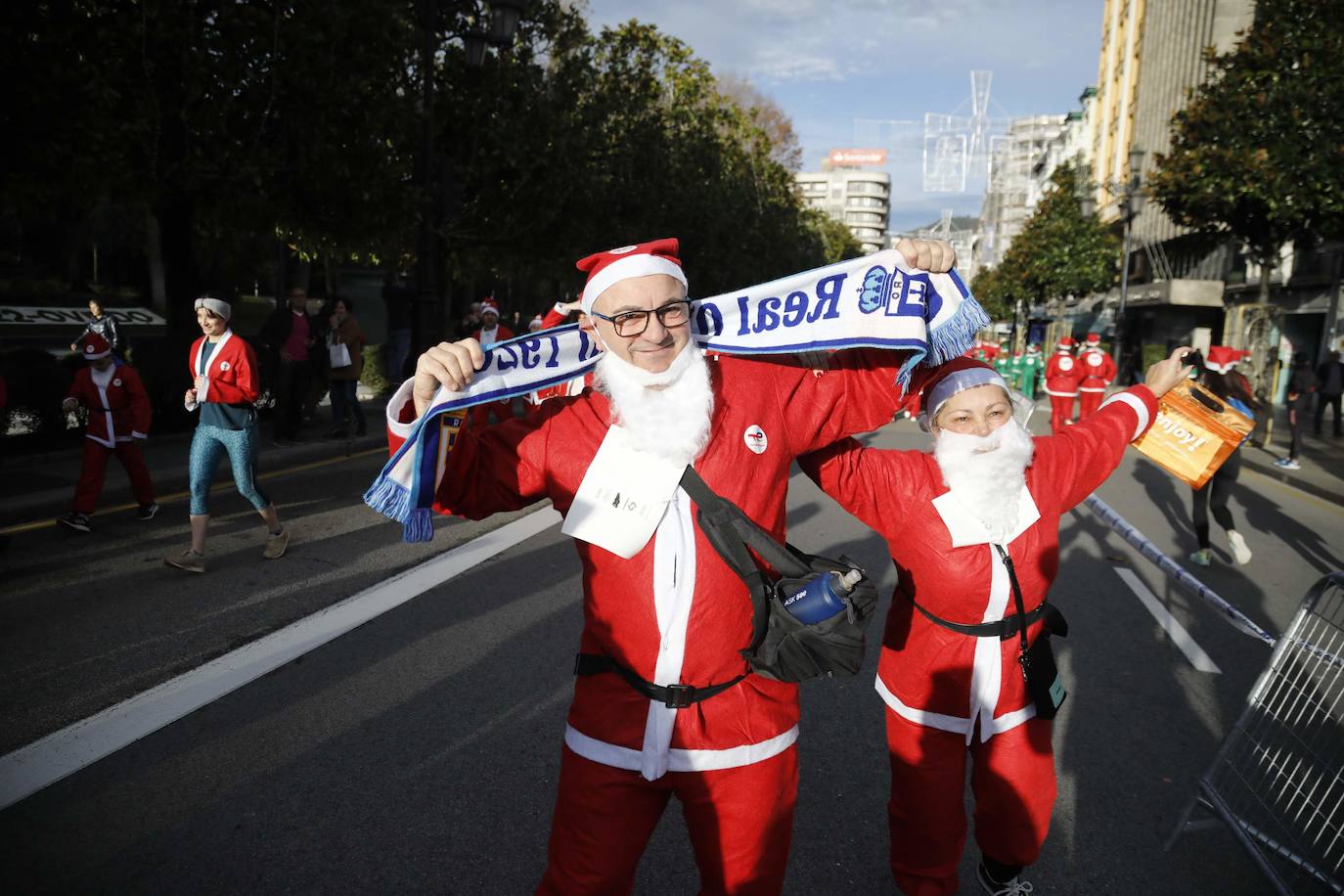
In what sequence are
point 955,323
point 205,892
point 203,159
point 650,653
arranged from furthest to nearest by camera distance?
point 203,159 → point 205,892 → point 955,323 → point 650,653

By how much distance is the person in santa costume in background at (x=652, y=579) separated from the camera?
80.4 inches

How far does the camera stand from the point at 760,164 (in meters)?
41.1

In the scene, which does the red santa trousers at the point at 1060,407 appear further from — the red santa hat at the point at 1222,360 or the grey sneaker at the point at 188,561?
the grey sneaker at the point at 188,561

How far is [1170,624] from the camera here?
5773 mm

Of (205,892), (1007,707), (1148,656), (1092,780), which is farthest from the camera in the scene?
(1148,656)

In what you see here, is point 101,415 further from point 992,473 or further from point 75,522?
point 992,473

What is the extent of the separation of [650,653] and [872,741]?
2.25 meters

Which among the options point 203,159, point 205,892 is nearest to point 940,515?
point 205,892

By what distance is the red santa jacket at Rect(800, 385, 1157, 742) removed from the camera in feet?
8.54

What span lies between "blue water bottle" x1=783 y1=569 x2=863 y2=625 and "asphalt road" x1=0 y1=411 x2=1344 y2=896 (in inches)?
53.7

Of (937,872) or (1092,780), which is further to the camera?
(1092,780)

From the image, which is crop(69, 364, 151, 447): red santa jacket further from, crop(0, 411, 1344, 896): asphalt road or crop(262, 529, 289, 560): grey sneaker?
crop(262, 529, 289, 560): grey sneaker

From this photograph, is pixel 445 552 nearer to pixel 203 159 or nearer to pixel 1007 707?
pixel 1007 707

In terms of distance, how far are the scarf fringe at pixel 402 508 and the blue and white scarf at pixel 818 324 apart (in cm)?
8
